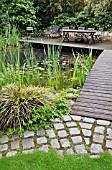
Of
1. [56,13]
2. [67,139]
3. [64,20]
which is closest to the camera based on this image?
[67,139]

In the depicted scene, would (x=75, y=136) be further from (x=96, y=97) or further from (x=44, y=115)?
(x=96, y=97)

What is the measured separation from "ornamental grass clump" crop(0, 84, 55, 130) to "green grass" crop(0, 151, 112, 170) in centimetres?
55

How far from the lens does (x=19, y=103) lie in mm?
2910

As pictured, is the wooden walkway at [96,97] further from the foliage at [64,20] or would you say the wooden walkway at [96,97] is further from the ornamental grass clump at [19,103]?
the foliage at [64,20]

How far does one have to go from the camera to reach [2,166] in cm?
216

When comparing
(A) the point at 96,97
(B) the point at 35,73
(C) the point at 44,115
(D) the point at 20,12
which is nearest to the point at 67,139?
(C) the point at 44,115

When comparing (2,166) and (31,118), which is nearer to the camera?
(2,166)

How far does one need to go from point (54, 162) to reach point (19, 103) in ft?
3.41

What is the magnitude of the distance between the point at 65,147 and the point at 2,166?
0.73 metres

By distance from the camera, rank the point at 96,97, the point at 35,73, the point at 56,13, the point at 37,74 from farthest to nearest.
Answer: the point at 56,13, the point at 35,73, the point at 37,74, the point at 96,97

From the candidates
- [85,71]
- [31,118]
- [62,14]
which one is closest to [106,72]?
[85,71]

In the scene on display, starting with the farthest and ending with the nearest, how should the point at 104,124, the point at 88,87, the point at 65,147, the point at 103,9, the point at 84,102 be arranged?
the point at 103,9 < the point at 88,87 < the point at 84,102 < the point at 104,124 < the point at 65,147

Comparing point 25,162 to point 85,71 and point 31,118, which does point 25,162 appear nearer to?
point 31,118

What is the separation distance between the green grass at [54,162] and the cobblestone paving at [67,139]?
0.08 m
